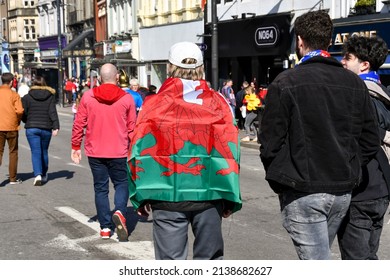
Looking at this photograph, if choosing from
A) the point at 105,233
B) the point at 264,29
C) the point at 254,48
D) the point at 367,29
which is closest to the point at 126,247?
the point at 105,233

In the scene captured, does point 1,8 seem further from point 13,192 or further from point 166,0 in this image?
point 13,192

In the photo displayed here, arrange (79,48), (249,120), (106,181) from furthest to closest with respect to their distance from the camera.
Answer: (79,48) < (249,120) < (106,181)

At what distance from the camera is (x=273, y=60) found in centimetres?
2648

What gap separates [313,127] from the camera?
3.81m

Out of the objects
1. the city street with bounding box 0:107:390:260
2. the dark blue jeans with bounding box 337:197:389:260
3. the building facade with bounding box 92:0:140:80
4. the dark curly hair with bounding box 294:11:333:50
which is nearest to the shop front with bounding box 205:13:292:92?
the building facade with bounding box 92:0:140:80

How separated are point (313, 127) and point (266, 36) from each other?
23026mm

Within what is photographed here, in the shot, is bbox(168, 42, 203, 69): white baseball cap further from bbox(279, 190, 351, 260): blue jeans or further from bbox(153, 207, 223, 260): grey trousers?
bbox(279, 190, 351, 260): blue jeans

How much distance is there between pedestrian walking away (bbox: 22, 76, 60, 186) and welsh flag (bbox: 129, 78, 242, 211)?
719cm

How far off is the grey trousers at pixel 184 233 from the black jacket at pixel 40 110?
7.28 meters

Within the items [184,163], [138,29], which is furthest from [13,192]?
[138,29]

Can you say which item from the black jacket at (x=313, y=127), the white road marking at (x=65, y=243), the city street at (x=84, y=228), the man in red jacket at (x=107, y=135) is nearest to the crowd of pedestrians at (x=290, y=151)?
the black jacket at (x=313, y=127)

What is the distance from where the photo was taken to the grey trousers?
432cm

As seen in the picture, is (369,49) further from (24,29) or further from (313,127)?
(24,29)

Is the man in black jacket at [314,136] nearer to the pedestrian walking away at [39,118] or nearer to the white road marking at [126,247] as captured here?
the white road marking at [126,247]
